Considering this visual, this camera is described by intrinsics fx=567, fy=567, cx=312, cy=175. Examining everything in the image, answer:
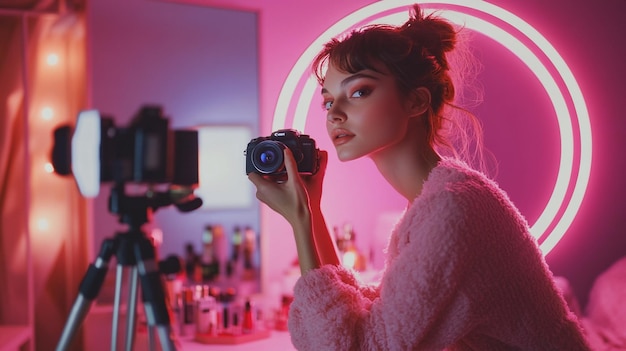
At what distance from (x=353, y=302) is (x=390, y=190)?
4.05ft

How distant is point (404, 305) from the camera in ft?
2.78

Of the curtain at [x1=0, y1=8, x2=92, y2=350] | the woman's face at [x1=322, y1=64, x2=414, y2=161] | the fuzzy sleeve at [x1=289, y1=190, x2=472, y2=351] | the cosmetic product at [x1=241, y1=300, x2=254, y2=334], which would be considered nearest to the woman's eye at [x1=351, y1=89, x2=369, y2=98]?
the woman's face at [x1=322, y1=64, x2=414, y2=161]

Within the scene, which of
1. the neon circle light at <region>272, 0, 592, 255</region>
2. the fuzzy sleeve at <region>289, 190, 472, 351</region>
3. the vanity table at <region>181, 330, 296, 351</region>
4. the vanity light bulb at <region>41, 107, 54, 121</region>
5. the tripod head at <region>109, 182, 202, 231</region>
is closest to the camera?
the fuzzy sleeve at <region>289, 190, 472, 351</region>

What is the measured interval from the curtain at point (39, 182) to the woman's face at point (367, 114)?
46.4 inches

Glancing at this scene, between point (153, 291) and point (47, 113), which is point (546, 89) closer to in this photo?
point (153, 291)

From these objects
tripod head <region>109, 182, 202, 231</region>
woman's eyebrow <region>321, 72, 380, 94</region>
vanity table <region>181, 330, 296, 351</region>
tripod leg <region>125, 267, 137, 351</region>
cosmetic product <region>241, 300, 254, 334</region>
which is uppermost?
woman's eyebrow <region>321, 72, 380, 94</region>

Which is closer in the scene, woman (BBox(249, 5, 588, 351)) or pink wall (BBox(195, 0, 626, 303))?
woman (BBox(249, 5, 588, 351))

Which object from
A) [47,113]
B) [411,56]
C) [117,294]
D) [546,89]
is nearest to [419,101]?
[411,56]

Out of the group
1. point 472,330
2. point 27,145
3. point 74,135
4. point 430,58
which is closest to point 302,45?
point 27,145

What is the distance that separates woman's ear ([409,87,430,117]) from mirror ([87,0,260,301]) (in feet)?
3.55

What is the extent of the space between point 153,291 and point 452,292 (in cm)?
49

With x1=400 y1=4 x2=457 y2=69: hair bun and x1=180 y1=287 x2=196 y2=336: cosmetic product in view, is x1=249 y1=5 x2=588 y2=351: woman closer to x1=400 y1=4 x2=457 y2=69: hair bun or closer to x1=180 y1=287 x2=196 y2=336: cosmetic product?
x1=400 y1=4 x2=457 y2=69: hair bun

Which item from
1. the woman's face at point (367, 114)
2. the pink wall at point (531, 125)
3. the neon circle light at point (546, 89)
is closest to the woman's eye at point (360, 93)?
the woman's face at point (367, 114)

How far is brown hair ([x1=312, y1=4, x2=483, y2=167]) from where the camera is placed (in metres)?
1.04
